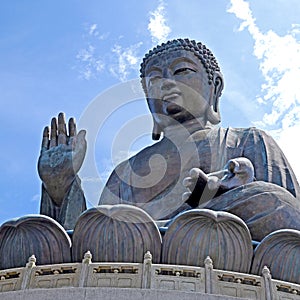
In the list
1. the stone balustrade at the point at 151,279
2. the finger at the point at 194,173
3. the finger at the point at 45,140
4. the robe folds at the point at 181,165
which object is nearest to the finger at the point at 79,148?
the finger at the point at 45,140

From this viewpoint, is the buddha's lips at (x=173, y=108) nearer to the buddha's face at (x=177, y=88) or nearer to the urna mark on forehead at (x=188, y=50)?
the buddha's face at (x=177, y=88)

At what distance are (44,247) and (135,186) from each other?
8.50 ft

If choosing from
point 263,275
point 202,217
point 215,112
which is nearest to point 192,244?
point 202,217

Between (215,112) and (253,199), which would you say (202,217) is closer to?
(253,199)

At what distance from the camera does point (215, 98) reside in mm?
9586

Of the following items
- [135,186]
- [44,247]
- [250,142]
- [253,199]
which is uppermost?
[250,142]

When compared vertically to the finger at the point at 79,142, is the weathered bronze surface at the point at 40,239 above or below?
below

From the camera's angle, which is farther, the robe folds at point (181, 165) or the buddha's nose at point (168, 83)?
the buddha's nose at point (168, 83)

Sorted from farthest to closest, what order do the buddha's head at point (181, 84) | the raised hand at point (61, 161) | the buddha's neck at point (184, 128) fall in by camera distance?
the buddha's head at point (181, 84) < the buddha's neck at point (184, 128) < the raised hand at point (61, 161)

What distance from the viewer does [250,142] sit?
27.5 feet

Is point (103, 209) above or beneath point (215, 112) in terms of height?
beneath

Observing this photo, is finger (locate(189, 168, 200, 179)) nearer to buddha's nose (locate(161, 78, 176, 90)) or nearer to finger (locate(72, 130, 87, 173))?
finger (locate(72, 130, 87, 173))

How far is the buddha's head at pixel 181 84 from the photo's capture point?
358 inches

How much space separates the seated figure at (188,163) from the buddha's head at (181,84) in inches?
0.5
